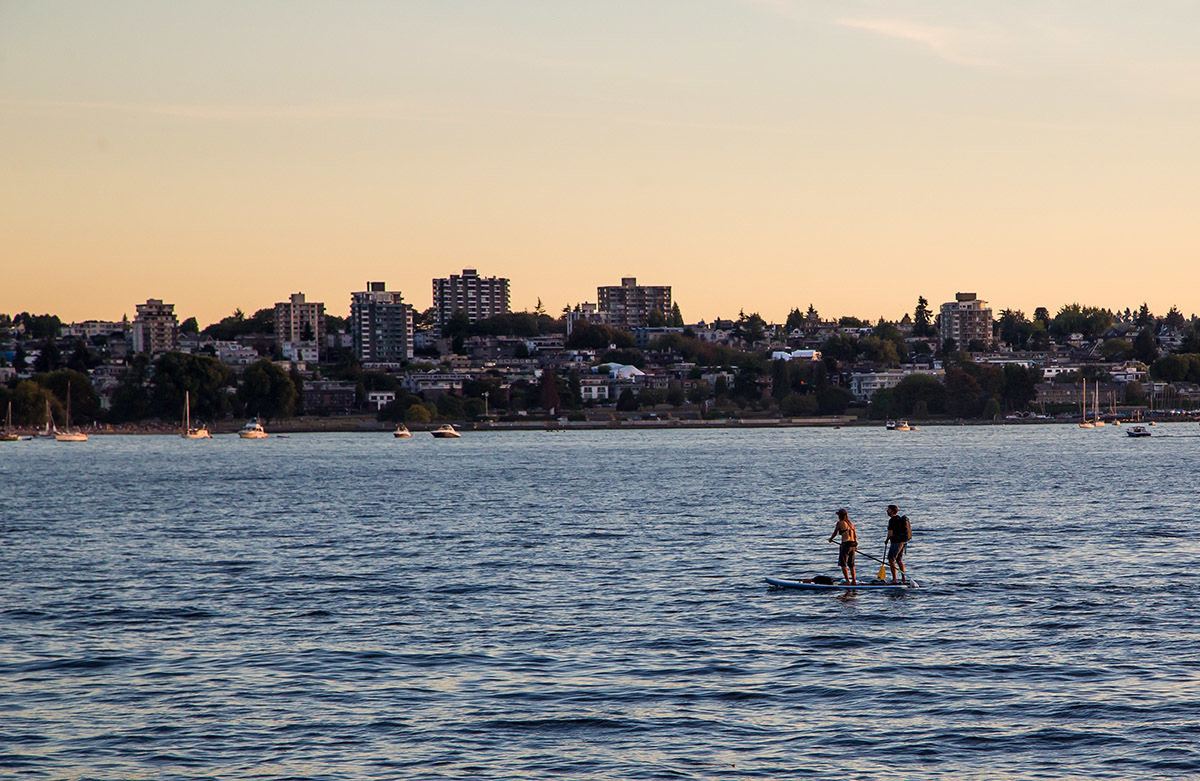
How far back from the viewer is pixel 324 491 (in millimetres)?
98875

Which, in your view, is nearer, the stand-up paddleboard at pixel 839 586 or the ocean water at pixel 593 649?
the ocean water at pixel 593 649

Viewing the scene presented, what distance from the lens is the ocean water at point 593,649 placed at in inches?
924

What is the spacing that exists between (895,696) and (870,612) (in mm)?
10048

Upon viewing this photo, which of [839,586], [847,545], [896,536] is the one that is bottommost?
[839,586]

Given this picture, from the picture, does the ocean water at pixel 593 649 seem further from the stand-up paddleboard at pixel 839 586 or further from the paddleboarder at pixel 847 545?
the paddleboarder at pixel 847 545

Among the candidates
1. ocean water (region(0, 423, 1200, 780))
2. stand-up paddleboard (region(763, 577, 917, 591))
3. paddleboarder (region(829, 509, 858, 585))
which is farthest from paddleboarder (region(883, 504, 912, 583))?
ocean water (region(0, 423, 1200, 780))

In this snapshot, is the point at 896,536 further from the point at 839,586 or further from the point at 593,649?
the point at 593,649

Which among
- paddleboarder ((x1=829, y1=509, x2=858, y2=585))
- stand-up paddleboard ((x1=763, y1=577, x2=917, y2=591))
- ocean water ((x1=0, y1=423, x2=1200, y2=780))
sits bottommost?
ocean water ((x1=0, y1=423, x2=1200, y2=780))

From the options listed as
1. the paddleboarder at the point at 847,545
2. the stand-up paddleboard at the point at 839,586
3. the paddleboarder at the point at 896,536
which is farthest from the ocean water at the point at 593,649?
the paddleboarder at the point at 896,536

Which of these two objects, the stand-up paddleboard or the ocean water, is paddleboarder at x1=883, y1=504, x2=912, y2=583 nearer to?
the stand-up paddleboard

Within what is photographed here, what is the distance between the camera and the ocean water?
77.0 feet

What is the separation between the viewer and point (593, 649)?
32.2 m

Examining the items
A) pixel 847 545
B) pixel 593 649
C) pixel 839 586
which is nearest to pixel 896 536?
pixel 847 545

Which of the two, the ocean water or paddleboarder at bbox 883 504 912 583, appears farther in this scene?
paddleboarder at bbox 883 504 912 583
